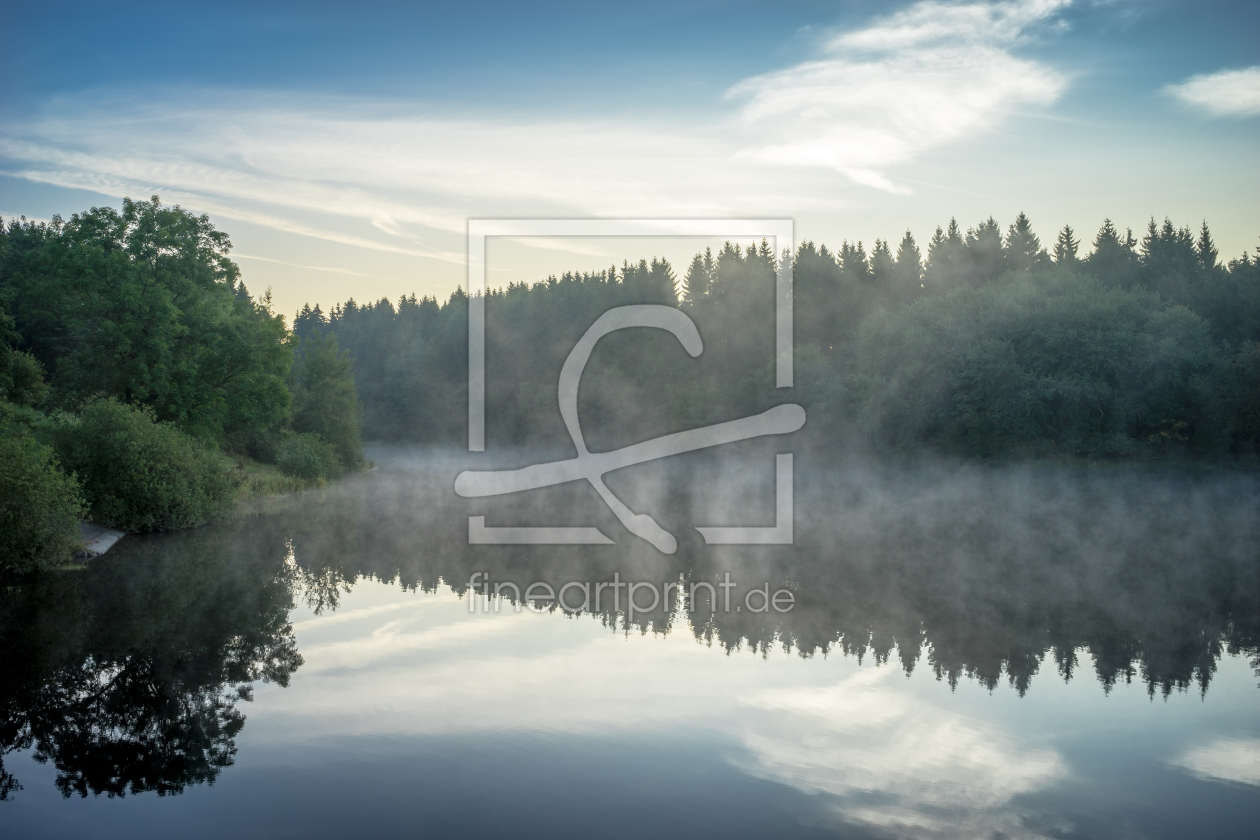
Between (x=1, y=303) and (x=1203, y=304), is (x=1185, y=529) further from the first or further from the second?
(x=1, y=303)

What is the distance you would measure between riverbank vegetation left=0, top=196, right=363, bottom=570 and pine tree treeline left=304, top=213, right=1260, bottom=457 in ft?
109

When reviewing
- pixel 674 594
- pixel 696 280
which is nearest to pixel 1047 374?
pixel 674 594

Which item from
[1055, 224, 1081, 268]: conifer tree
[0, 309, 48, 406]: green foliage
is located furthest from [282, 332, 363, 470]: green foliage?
[1055, 224, 1081, 268]: conifer tree

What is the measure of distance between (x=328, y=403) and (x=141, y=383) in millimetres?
21662

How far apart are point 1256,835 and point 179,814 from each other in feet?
32.4

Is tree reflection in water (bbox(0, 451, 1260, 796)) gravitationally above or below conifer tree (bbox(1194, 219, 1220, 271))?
below

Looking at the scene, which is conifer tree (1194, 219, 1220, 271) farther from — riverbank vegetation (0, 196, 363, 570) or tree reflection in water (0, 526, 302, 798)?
tree reflection in water (0, 526, 302, 798)

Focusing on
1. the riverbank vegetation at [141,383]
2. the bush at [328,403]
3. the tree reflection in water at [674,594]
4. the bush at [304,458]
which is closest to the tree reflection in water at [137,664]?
the tree reflection in water at [674,594]

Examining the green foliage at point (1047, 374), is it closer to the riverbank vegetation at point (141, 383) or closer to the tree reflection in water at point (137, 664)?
the riverbank vegetation at point (141, 383)

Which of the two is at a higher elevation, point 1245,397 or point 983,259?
point 983,259

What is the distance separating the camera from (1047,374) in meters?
47.0

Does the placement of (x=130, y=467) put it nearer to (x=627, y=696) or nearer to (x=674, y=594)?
(x=674, y=594)

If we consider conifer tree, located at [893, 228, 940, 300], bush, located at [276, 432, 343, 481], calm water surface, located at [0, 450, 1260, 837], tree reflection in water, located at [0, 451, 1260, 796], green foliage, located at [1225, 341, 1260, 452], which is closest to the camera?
calm water surface, located at [0, 450, 1260, 837]

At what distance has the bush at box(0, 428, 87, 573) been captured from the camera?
18.1 meters
